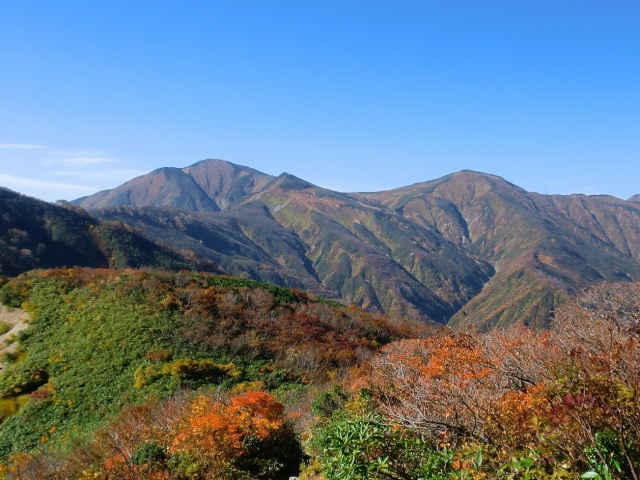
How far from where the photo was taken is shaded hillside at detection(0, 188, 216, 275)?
296 ft

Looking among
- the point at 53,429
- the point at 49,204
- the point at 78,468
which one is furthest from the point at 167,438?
the point at 49,204

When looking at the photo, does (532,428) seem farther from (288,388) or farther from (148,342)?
(148,342)

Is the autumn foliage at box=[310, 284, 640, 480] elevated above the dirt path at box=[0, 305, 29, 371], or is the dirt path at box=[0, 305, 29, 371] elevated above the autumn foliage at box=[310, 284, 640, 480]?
the autumn foliage at box=[310, 284, 640, 480]

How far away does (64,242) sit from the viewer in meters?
99.5

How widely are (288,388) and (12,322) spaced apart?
20507 millimetres

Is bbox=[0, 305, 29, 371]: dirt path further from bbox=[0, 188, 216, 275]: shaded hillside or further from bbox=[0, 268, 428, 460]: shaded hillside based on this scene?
bbox=[0, 188, 216, 275]: shaded hillside

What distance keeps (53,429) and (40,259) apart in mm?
83591

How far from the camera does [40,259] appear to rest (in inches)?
3541

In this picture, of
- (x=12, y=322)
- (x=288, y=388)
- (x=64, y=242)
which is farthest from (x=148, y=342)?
(x=64, y=242)

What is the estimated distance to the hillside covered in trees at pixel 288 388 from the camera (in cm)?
493

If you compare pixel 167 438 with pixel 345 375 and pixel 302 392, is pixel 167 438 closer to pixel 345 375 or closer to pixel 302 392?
pixel 302 392

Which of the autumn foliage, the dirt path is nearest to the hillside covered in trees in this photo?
the autumn foliage

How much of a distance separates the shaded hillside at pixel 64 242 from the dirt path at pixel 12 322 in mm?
57519

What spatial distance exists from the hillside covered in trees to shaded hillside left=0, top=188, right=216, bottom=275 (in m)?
58.5
